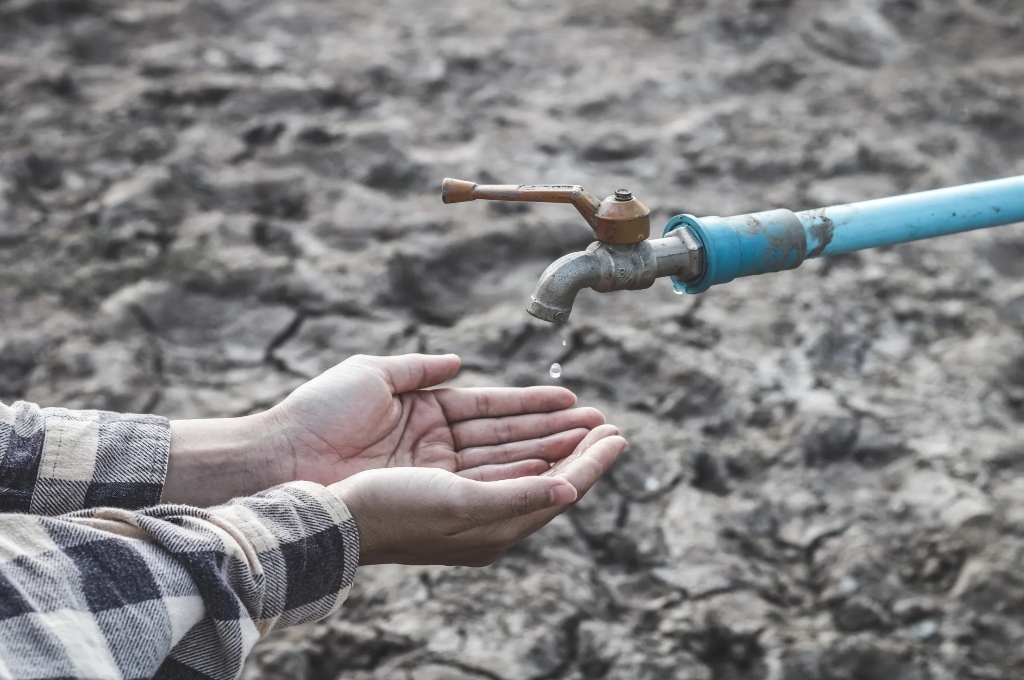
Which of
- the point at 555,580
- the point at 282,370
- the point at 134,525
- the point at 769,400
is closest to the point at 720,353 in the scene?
the point at 769,400

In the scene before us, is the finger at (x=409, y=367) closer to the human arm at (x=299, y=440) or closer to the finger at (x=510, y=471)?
the human arm at (x=299, y=440)

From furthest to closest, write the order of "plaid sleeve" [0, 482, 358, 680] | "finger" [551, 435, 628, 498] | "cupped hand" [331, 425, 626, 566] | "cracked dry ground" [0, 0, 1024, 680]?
"cracked dry ground" [0, 0, 1024, 680]
"finger" [551, 435, 628, 498]
"cupped hand" [331, 425, 626, 566]
"plaid sleeve" [0, 482, 358, 680]

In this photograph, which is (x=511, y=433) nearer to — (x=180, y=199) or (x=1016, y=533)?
(x=1016, y=533)

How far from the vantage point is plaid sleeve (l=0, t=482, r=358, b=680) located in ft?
4.15

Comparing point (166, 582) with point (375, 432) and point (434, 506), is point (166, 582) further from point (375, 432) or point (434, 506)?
point (375, 432)

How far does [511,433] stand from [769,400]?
0.89 metres

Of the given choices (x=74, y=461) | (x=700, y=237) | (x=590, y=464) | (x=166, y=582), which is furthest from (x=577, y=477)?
(x=74, y=461)

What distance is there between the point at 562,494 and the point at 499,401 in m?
0.45

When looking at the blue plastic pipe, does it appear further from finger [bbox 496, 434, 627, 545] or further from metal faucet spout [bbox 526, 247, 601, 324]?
finger [bbox 496, 434, 627, 545]

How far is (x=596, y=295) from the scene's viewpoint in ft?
9.78

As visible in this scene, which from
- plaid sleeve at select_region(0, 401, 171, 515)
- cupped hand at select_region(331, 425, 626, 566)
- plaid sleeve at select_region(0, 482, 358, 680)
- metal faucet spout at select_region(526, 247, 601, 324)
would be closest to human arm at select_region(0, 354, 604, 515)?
plaid sleeve at select_region(0, 401, 171, 515)

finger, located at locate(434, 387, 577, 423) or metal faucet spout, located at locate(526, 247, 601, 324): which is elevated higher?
metal faucet spout, located at locate(526, 247, 601, 324)

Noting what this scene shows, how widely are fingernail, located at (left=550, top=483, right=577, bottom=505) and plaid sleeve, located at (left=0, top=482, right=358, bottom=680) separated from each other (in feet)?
1.09

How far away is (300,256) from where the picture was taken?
3.05 m
